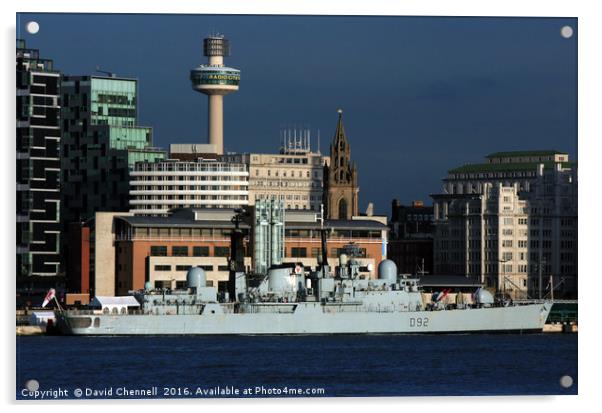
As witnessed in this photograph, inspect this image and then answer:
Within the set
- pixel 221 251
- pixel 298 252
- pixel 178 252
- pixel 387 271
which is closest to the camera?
pixel 387 271

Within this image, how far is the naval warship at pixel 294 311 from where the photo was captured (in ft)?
227

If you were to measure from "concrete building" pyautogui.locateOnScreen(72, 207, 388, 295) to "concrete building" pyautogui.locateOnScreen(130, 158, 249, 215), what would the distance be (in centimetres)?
1818

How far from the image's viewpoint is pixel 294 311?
6975cm

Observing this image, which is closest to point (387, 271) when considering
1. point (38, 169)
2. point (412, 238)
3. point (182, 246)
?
point (38, 169)

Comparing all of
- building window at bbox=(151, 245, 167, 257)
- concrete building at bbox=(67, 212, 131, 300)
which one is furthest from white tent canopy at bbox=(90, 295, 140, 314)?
concrete building at bbox=(67, 212, 131, 300)

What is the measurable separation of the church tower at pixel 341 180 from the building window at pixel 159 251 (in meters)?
33.3

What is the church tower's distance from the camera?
128625 mm

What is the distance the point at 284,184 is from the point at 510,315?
65.7m

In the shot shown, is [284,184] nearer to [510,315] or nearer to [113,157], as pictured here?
[113,157]

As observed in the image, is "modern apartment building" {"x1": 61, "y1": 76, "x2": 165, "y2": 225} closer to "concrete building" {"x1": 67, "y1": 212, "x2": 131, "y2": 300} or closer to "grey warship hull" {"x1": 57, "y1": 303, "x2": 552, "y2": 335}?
"concrete building" {"x1": 67, "y1": 212, "x2": 131, "y2": 300}

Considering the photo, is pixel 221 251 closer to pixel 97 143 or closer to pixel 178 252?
pixel 178 252

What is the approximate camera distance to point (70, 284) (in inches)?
3875

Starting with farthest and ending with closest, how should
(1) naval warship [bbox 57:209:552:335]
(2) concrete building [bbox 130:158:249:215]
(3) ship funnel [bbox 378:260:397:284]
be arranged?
(2) concrete building [bbox 130:158:249:215]
(3) ship funnel [bbox 378:260:397:284]
(1) naval warship [bbox 57:209:552:335]

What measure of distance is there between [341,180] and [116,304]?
55.2 metres
